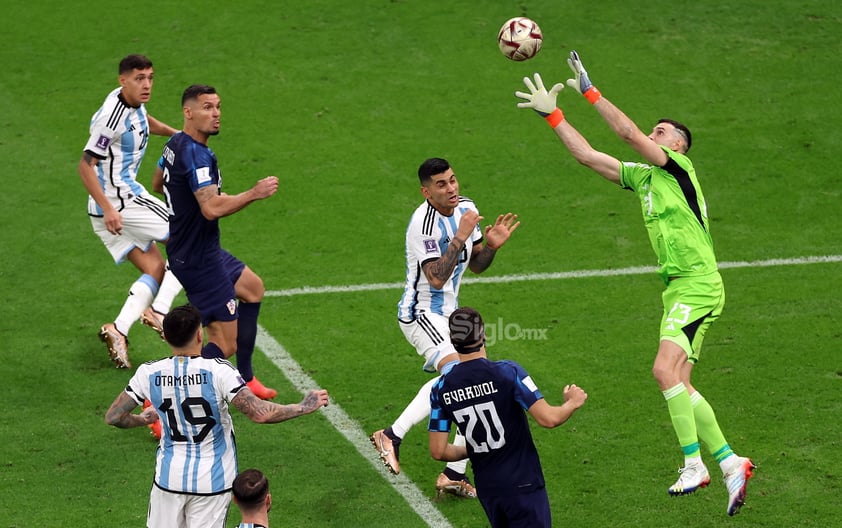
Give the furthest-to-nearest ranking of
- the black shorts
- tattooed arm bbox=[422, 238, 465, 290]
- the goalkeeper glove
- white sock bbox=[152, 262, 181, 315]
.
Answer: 1. white sock bbox=[152, 262, 181, 315]
2. the black shorts
3. the goalkeeper glove
4. tattooed arm bbox=[422, 238, 465, 290]

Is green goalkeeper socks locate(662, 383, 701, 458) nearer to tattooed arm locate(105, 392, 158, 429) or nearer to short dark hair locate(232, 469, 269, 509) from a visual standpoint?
short dark hair locate(232, 469, 269, 509)

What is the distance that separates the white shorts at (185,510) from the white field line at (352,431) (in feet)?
5.93

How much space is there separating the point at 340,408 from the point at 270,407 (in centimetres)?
320

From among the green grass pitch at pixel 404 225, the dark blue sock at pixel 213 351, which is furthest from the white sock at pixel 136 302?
the dark blue sock at pixel 213 351

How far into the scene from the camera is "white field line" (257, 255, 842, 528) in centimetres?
855

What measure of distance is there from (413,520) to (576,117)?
8762 mm

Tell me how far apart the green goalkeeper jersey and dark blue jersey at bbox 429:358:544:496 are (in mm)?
2137

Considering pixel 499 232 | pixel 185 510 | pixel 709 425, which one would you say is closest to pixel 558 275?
pixel 499 232

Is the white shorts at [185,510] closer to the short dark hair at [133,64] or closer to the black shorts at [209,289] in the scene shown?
the black shorts at [209,289]

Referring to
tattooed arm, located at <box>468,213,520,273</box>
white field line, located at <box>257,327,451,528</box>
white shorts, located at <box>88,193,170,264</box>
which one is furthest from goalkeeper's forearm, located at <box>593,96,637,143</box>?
white shorts, located at <box>88,193,170,264</box>

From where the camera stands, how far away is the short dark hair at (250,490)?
20.1ft

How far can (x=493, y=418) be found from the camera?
266 inches

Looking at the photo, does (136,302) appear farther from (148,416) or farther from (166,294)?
(148,416)

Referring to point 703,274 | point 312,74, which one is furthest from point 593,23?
point 703,274
